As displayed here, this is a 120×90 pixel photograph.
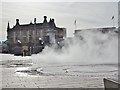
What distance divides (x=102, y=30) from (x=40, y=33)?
186 ft

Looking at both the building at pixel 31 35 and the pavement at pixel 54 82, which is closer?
the pavement at pixel 54 82

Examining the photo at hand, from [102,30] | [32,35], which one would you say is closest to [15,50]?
[32,35]

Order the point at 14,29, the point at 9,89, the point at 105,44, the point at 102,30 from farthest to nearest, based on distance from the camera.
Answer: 1. the point at 14,29
2. the point at 102,30
3. the point at 105,44
4. the point at 9,89

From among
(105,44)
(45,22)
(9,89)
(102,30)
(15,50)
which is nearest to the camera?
(9,89)

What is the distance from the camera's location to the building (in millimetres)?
96938

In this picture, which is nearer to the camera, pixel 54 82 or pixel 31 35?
pixel 54 82

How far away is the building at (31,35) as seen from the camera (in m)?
A: 96.9

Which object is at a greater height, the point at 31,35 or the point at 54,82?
the point at 31,35

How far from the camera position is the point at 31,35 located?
345 feet

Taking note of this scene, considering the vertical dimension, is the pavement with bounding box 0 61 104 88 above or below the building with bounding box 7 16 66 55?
below

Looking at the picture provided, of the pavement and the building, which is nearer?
the pavement

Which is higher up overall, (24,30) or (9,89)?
(24,30)

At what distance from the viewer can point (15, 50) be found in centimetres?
9750

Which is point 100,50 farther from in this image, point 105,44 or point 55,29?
point 55,29
